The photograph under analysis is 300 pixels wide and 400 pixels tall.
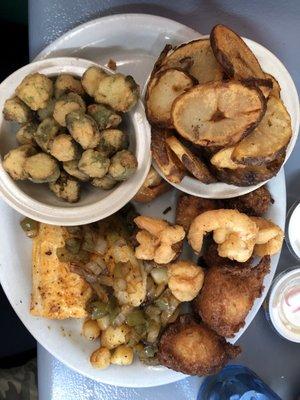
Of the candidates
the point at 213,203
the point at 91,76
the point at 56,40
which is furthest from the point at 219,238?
the point at 56,40

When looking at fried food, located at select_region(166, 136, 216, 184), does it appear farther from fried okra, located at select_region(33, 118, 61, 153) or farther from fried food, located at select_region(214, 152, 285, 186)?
fried okra, located at select_region(33, 118, 61, 153)

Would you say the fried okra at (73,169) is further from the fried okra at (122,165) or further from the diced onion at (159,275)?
the diced onion at (159,275)

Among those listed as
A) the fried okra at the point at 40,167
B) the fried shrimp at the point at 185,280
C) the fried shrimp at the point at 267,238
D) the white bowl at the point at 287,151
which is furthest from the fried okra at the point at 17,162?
the fried shrimp at the point at 267,238

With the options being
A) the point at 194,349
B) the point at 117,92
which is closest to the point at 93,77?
the point at 117,92

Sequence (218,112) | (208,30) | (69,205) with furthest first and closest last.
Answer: (208,30)
(69,205)
(218,112)

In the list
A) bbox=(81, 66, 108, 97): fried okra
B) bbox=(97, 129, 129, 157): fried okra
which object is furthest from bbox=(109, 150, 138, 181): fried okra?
bbox=(81, 66, 108, 97): fried okra

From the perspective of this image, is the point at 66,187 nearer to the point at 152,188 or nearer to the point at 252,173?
the point at 152,188

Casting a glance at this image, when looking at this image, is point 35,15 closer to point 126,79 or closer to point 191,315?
point 126,79
